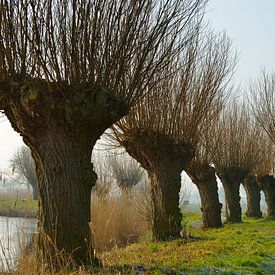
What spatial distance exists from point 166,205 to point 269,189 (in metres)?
14.0

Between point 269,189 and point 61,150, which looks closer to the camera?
point 61,150

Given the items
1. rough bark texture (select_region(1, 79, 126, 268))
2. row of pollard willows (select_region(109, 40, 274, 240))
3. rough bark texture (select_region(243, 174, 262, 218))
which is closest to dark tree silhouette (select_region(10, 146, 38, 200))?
rough bark texture (select_region(243, 174, 262, 218))

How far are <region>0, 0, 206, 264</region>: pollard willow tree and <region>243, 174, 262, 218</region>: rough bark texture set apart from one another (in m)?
18.6

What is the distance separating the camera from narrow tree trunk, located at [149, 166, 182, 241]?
11000mm

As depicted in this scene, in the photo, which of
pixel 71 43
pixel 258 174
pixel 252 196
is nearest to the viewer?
pixel 71 43

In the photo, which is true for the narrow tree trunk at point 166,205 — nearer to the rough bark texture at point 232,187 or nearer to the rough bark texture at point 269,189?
the rough bark texture at point 232,187

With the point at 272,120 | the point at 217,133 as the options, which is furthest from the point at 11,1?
the point at 272,120

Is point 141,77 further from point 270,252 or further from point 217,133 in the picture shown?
point 217,133

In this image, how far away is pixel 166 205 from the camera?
1101cm

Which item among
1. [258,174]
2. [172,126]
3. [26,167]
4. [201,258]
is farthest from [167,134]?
[26,167]

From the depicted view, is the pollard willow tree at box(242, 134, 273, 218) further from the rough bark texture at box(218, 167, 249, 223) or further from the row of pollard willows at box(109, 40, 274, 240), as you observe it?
the row of pollard willows at box(109, 40, 274, 240)

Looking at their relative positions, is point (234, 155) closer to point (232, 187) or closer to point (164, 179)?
point (232, 187)

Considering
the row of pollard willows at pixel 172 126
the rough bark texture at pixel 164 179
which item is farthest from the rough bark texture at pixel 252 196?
the rough bark texture at pixel 164 179

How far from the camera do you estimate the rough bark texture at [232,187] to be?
19.2 m
